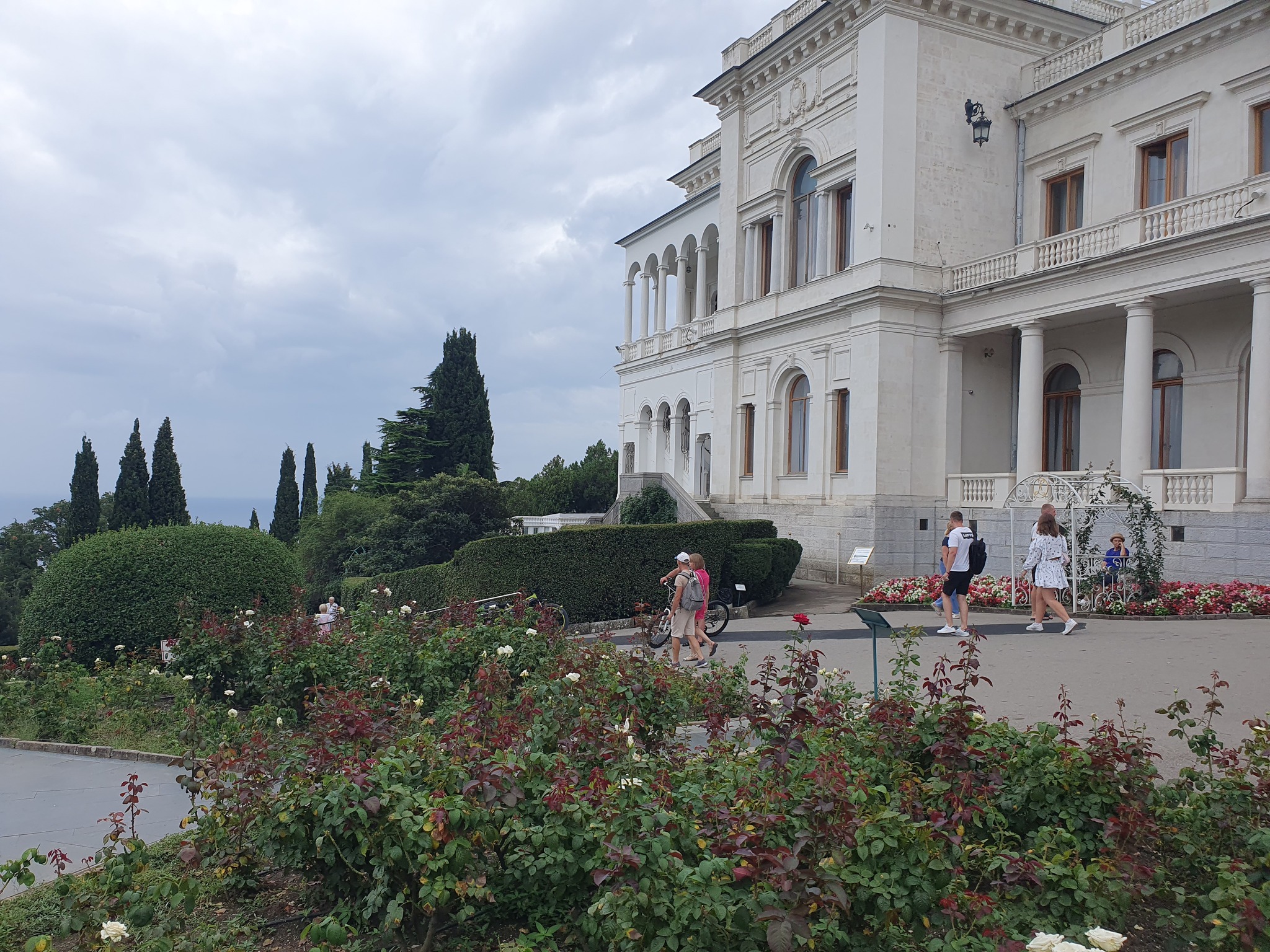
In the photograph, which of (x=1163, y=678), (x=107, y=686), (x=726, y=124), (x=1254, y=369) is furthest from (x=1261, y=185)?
(x=107, y=686)

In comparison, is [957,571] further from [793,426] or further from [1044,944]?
[793,426]

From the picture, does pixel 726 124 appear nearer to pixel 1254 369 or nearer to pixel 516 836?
pixel 1254 369

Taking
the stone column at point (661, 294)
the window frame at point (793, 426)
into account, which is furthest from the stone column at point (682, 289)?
the window frame at point (793, 426)

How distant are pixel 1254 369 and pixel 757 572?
31.5 ft

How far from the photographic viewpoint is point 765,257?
27578 mm

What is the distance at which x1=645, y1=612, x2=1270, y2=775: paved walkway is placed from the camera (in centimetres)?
813

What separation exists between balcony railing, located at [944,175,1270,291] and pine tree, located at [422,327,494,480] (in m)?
26.4

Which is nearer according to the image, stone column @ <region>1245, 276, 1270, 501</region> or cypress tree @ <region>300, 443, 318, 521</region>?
stone column @ <region>1245, 276, 1270, 501</region>

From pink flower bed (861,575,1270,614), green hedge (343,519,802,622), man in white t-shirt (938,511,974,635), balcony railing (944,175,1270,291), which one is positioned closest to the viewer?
man in white t-shirt (938,511,974,635)

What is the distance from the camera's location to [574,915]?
401 cm

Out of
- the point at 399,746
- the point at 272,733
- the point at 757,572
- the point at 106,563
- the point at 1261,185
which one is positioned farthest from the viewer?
the point at 757,572

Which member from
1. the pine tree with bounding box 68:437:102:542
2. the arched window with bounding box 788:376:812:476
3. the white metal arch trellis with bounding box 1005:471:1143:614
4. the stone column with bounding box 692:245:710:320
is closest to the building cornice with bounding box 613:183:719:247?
the stone column with bounding box 692:245:710:320

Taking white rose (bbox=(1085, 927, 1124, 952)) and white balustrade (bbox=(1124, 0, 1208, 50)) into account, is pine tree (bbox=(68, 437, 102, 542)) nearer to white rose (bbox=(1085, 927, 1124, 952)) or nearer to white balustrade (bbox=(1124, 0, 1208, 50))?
white balustrade (bbox=(1124, 0, 1208, 50))

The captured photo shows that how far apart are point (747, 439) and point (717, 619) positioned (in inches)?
482
